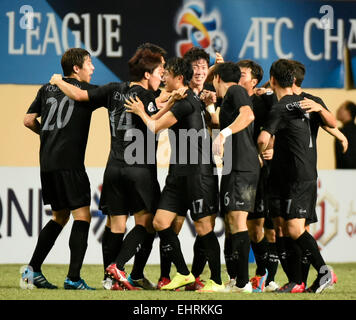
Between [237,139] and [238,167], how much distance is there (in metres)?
0.25

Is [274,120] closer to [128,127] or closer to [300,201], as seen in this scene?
[300,201]

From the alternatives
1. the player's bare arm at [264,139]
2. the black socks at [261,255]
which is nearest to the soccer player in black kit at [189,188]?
the player's bare arm at [264,139]

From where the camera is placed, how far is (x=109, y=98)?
7.71 meters

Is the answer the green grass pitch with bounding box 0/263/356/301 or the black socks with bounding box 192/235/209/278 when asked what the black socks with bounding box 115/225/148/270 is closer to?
the green grass pitch with bounding box 0/263/356/301

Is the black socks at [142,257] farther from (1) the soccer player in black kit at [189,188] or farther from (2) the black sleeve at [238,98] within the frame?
(2) the black sleeve at [238,98]

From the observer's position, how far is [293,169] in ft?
25.5

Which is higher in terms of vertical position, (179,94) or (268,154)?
(179,94)

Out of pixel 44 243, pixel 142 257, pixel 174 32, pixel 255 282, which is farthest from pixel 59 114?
pixel 174 32

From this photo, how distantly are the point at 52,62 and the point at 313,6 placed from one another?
347 centimetres

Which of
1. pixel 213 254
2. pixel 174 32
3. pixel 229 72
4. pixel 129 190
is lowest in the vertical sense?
pixel 213 254

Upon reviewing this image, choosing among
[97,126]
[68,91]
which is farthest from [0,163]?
[68,91]

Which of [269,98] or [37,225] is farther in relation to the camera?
[37,225]

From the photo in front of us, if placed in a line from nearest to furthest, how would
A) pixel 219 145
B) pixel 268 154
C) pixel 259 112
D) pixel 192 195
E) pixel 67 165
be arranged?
pixel 219 145 → pixel 192 195 → pixel 67 165 → pixel 268 154 → pixel 259 112

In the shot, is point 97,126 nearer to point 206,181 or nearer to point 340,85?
point 340,85
